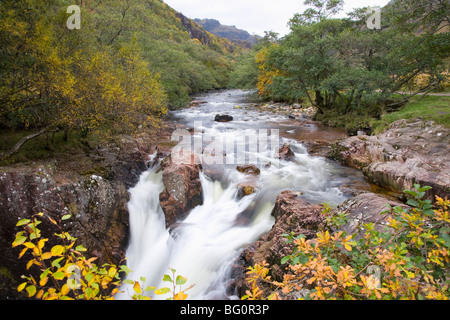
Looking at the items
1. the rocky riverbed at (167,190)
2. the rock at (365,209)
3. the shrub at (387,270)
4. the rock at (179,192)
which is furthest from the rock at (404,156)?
the rock at (179,192)

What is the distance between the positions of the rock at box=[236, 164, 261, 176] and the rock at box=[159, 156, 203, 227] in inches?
101

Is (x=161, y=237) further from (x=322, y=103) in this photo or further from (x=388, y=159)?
(x=322, y=103)

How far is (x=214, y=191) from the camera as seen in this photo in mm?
10688

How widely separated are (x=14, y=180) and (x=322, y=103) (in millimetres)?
24364

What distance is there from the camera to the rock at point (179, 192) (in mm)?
9070

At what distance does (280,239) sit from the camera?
592 centimetres

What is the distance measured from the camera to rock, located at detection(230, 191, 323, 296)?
564 cm
